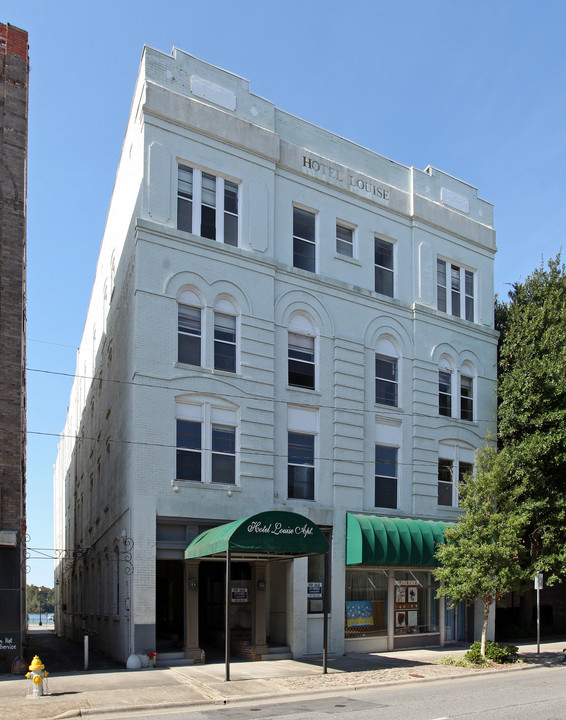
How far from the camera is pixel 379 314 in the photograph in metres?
26.7

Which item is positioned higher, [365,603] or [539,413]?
[539,413]

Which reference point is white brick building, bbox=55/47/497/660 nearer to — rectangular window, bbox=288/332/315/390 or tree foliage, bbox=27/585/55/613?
rectangular window, bbox=288/332/315/390

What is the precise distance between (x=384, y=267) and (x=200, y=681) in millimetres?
16000

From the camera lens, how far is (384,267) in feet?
90.7

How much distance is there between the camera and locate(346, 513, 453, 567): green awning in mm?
23453

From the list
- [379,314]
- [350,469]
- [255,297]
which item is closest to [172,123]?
[255,297]

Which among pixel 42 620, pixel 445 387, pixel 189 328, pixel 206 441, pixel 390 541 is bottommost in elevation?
pixel 42 620

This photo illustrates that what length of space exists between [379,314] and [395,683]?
42.3 feet

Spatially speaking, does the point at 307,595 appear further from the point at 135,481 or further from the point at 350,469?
the point at 135,481

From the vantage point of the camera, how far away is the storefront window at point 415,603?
25.3 m

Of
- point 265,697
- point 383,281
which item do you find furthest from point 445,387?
point 265,697

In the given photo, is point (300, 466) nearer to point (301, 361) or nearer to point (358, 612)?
point (301, 361)

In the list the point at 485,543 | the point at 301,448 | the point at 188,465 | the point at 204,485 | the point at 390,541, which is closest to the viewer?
the point at 204,485

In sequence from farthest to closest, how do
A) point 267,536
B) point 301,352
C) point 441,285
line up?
point 441,285 → point 301,352 → point 267,536
